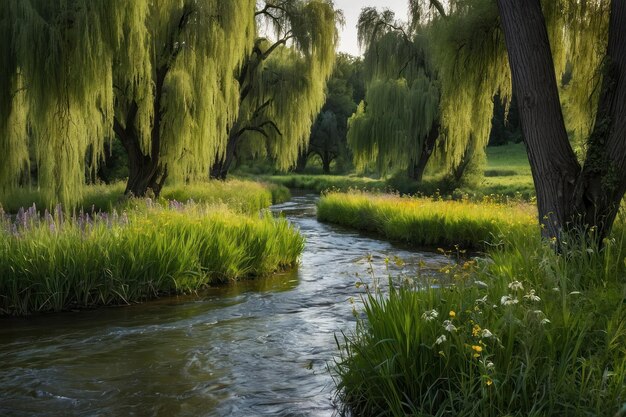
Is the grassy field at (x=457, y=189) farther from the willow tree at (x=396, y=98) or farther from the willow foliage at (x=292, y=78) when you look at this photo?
the willow foliage at (x=292, y=78)

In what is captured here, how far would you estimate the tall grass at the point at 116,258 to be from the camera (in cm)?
718

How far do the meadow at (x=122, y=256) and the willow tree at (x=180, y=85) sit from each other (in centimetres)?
401

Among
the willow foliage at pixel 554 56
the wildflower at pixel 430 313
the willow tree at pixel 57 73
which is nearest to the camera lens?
the wildflower at pixel 430 313

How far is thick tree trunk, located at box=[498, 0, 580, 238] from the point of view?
5.67 meters

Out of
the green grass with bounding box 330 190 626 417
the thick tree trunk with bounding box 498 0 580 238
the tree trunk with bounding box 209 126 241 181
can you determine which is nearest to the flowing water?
the green grass with bounding box 330 190 626 417

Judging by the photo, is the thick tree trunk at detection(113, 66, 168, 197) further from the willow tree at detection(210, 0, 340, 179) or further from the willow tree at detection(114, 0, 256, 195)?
the willow tree at detection(210, 0, 340, 179)

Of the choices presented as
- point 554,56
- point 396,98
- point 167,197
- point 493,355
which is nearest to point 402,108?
point 396,98

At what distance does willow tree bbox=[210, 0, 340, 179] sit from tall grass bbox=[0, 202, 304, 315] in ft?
40.3

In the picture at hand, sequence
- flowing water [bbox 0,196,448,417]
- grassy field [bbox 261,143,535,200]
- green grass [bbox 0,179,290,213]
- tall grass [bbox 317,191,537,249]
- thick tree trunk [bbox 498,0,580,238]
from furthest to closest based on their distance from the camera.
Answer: grassy field [bbox 261,143,535,200]
green grass [bbox 0,179,290,213]
tall grass [bbox 317,191,537,249]
thick tree trunk [bbox 498,0,580,238]
flowing water [bbox 0,196,448,417]

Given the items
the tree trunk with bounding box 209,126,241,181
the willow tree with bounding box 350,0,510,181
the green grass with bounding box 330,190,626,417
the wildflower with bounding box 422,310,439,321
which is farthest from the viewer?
the tree trunk with bounding box 209,126,241,181

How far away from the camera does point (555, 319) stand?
3.85 m

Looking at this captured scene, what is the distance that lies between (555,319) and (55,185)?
823cm

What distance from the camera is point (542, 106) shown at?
5664 millimetres

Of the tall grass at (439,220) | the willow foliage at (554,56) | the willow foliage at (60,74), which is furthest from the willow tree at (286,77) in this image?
the willow foliage at (554,56)
